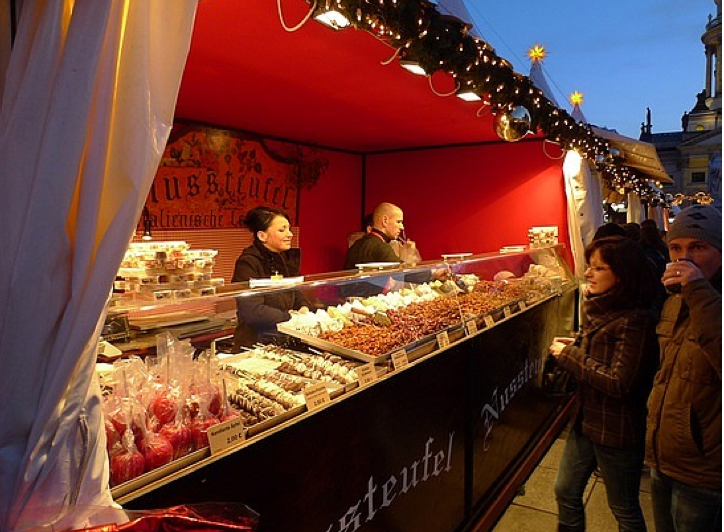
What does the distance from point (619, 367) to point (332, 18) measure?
2.16 meters

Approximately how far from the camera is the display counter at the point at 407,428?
5.65 feet

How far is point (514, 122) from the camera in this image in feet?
14.2

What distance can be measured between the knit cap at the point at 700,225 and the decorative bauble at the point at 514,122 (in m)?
2.21

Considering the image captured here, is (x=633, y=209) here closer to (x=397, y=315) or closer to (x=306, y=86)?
(x=306, y=86)

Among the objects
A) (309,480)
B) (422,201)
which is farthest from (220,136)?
(309,480)

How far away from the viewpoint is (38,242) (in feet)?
3.56

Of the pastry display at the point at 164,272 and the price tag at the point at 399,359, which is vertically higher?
the pastry display at the point at 164,272

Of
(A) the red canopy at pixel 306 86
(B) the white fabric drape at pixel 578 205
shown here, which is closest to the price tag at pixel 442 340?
(A) the red canopy at pixel 306 86

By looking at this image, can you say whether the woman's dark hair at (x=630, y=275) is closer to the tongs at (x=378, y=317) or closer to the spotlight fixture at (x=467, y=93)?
the tongs at (x=378, y=317)

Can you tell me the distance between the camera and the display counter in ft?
5.65

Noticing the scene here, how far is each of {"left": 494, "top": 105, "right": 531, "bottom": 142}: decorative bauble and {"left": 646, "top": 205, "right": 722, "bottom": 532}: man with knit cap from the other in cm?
221

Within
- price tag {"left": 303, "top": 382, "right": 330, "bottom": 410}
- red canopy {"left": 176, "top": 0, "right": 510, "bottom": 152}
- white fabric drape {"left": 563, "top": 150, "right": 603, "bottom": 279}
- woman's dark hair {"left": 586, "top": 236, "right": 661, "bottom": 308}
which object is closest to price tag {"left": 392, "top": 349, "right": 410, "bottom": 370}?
price tag {"left": 303, "top": 382, "right": 330, "bottom": 410}

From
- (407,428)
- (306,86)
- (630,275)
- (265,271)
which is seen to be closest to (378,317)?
(407,428)

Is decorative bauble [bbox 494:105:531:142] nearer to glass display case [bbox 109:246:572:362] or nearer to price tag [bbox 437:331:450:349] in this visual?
glass display case [bbox 109:246:572:362]
